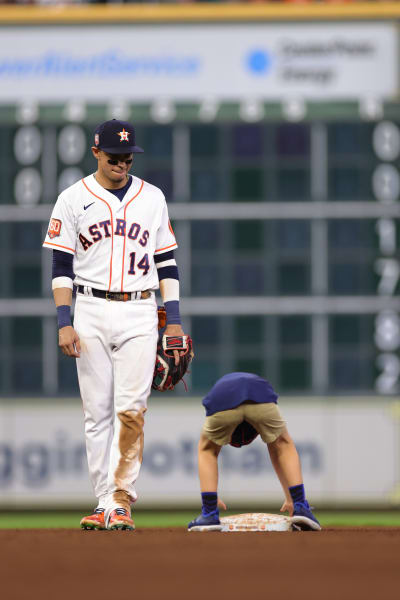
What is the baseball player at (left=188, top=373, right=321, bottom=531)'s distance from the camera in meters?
7.38

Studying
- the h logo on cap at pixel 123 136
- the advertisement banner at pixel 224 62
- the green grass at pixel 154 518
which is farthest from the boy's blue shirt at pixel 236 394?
the advertisement banner at pixel 224 62

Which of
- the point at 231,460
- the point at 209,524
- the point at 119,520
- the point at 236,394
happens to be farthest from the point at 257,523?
the point at 231,460

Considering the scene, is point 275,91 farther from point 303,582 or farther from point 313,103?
point 303,582

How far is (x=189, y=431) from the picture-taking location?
1431 cm

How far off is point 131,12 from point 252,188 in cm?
198

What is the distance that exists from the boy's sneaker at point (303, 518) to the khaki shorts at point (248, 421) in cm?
34

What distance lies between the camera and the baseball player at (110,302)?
730cm

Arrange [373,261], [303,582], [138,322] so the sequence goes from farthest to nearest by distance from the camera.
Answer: [373,261], [138,322], [303,582]

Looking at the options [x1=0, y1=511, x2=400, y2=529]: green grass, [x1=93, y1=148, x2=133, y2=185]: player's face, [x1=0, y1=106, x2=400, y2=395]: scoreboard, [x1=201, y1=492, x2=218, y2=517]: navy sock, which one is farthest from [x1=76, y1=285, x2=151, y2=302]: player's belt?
[x1=0, y1=106, x2=400, y2=395]: scoreboard

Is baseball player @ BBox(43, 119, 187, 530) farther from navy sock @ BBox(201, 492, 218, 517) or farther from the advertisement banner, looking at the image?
the advertisement banner

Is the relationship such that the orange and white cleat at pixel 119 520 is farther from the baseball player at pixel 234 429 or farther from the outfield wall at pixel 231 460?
the outfield wall at pixel 231 460

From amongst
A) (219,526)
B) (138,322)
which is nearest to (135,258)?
(138,322)

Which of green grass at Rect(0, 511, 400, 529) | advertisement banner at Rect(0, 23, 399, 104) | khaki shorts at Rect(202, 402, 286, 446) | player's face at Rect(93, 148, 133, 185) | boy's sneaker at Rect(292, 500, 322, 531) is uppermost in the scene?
advertisement banner at Rect(0, 23, 399, 104)

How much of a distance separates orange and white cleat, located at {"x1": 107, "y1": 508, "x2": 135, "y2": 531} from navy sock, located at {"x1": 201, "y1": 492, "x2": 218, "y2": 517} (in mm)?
393
